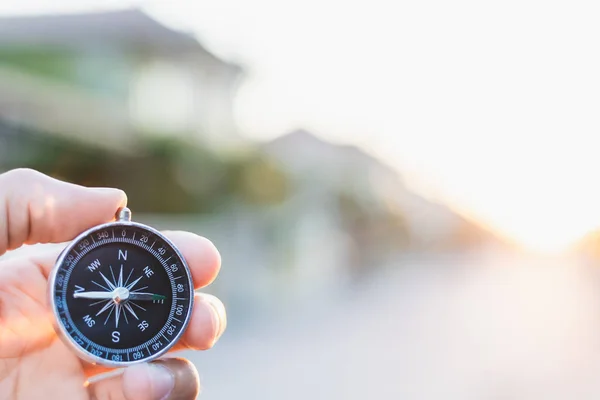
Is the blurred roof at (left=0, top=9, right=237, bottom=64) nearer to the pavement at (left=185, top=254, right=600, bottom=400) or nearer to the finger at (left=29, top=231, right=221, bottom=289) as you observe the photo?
the pavement at (left=185, top=254, right=600, bottom=400)

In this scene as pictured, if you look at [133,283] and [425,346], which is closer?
[133,283]

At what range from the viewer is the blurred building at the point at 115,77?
17328 mm

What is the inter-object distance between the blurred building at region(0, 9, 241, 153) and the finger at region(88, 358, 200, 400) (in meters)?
14.3

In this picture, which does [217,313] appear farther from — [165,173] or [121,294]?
[165,173]

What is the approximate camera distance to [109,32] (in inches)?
795

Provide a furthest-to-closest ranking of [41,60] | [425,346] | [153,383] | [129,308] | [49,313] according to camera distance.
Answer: [41,60]
[425,346]
[129,308]
[49,313]
[153,383]

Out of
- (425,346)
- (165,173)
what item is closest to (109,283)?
(425,346)

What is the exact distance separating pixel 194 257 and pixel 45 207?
1.74 feet

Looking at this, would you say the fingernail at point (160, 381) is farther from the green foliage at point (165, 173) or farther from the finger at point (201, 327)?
the green foliage at point (165, 173)

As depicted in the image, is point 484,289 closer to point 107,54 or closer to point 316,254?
point 316,254

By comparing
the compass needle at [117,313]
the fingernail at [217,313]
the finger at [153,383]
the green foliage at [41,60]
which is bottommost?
the finger at [153,383]

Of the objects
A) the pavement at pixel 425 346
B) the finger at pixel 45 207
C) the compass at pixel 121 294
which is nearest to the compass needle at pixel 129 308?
the compass at pixel 121 294

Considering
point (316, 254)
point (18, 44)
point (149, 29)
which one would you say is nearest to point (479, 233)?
point (316, 254)

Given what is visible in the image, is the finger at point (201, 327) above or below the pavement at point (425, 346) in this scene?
above
